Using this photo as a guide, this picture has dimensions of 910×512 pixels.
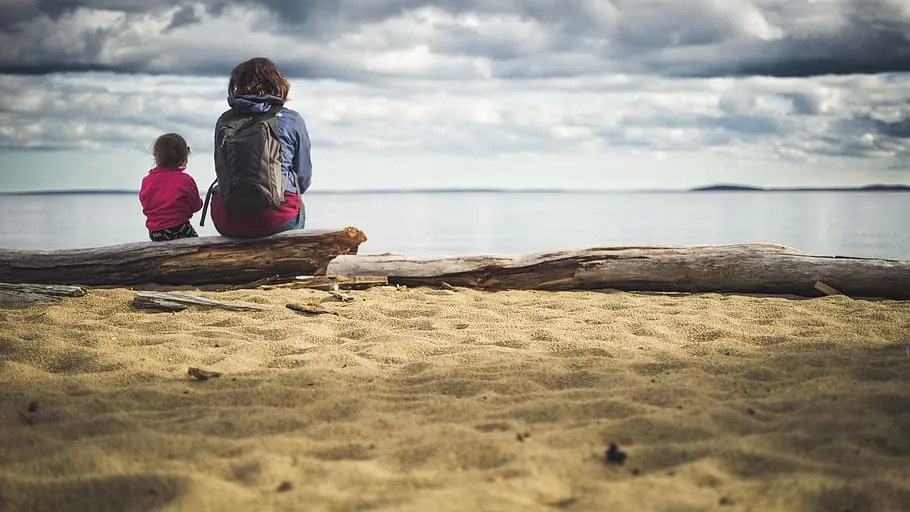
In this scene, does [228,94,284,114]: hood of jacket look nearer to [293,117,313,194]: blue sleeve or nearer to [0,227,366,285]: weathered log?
[293,117,313,194]: blue sleeve

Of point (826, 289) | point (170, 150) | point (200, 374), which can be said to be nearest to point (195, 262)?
point (170, 150)

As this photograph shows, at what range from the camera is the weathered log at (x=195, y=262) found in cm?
725

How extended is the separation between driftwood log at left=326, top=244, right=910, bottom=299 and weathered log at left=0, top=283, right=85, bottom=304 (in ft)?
6.84

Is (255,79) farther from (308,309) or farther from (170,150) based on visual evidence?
(308,309)

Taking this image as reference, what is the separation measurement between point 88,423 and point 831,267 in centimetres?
564

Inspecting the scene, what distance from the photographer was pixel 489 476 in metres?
2.73

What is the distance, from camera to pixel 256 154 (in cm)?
667

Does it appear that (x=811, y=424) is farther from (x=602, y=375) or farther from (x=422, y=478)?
(x=422, y=478)

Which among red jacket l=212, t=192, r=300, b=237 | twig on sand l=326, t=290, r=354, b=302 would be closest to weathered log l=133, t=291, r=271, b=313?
twig on sand l=326, t=290, r=354, b=302

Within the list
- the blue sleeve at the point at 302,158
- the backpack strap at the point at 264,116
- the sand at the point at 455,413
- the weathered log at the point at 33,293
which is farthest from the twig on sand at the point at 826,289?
the weathered log at the point at 33,293

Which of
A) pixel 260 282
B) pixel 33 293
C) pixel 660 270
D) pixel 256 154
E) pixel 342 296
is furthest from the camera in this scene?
pixel 260 282

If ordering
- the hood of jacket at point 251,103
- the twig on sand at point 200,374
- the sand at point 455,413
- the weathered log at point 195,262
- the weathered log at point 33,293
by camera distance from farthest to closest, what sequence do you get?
the weathered log at point 195,262 → the hood of jacket at point 251,103 → the weathered log at point 33,293 → the twig on sand at point 200,374 → the sand at point 455,413

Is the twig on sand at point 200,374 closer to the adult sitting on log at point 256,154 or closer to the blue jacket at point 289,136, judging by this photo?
the adult sitting on log at point 256,154

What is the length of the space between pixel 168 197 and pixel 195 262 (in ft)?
2.24
